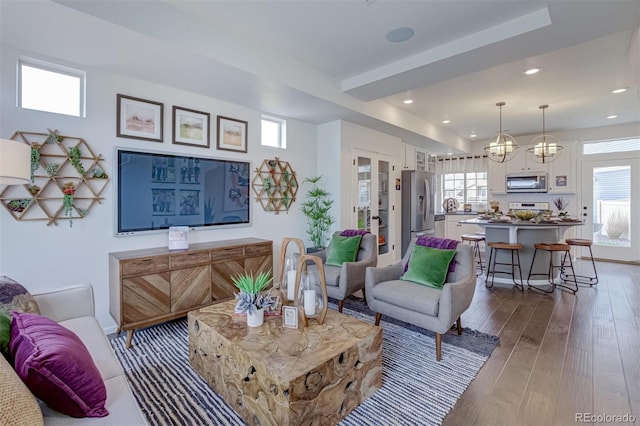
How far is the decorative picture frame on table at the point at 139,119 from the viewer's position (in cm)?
297

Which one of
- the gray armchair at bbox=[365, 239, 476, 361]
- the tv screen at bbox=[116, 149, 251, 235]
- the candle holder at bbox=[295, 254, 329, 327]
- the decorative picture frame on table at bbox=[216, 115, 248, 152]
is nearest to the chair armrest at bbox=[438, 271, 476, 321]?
the gray armchair at bbox=[365, 239, 476, 361]

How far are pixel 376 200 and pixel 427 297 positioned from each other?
2916 mm

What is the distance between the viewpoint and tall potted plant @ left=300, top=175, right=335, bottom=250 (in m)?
4.61

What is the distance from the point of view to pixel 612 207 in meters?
6.05

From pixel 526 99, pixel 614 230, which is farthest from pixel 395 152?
pixel 614 230

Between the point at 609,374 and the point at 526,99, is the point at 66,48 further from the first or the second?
the point at 526,99

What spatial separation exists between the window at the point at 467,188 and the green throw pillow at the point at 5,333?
8264 mm

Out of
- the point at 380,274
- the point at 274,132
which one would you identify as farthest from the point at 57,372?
the point at 274,132

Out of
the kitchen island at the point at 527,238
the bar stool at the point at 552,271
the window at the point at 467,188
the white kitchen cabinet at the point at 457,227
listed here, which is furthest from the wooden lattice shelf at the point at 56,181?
the window at the point at 467,188

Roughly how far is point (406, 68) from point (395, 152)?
8.67 feet

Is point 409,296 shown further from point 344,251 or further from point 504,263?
point 504,263

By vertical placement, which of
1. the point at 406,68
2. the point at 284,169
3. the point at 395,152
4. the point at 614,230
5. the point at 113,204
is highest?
the point at 406,68

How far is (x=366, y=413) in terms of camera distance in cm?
181

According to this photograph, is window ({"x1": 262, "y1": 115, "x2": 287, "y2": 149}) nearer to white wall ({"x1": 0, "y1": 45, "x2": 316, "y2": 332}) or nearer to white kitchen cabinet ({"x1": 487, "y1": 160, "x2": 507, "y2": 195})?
white wall ({"x1": 0, "y1": 45, "x2": 316, "y2": 332})
